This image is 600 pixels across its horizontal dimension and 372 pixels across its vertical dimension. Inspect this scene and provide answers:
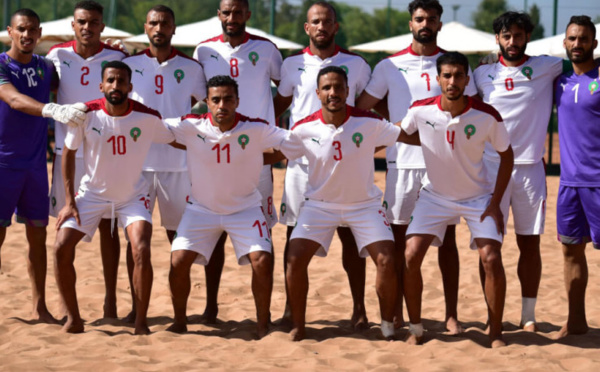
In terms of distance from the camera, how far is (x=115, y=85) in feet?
19.1

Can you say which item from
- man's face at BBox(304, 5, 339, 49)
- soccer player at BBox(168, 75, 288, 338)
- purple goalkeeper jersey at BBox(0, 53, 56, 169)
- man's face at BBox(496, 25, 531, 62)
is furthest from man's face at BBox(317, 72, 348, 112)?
purple goalkeeper jersey at BBox(0, 53, 56, 169)

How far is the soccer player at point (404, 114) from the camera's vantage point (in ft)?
20.2

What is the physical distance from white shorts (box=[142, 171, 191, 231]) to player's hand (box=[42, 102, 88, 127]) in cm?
82

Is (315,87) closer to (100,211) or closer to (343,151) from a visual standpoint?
(343,151)

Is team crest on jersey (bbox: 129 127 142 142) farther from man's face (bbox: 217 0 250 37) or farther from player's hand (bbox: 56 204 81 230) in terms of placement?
man's face (bbox: 217 0 250 37)

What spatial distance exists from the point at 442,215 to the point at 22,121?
Result: 3.18m

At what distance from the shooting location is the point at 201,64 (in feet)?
21.5

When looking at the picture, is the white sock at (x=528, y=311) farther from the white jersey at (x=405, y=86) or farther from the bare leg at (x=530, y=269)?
the white jersey at (x=405, y=86)

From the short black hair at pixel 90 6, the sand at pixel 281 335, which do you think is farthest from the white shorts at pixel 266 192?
the short black hair at pixel 90 6

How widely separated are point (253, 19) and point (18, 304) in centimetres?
1559

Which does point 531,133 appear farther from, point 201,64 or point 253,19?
point 253,19

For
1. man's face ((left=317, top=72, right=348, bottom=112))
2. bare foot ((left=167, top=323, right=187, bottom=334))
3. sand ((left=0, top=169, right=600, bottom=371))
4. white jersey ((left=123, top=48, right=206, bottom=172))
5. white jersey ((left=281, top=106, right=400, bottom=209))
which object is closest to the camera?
sand ((left=0, top=169, right=600, bottom=371))

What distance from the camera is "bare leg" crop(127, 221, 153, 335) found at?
584 centimetres

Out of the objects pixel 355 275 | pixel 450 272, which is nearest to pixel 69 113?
pixel 355 275
